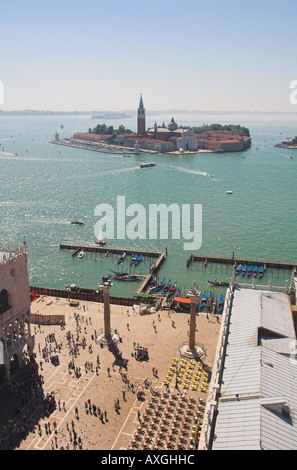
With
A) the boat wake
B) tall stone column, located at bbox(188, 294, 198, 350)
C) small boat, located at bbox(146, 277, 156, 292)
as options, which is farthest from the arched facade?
the boat wake

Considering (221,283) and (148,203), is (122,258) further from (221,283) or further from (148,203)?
(148,203)

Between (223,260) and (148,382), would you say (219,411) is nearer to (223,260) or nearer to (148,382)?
(148,382)

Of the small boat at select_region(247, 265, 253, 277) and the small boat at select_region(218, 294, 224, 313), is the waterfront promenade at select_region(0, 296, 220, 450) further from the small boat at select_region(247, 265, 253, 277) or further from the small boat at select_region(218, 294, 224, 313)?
the small boat at select_region(247, 265, 253, 277)

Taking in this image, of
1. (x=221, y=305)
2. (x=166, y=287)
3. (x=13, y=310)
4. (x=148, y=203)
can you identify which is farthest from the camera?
(x=148, y=203)

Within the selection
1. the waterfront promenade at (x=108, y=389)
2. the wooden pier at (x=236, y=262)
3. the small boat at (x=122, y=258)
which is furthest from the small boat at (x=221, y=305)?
the small boat at (x=122, y=258)

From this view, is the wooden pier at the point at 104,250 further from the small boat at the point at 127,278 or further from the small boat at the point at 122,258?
the small boat at the point at 127,278

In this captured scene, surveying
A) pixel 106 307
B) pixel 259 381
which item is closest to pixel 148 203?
pixel 106 307
